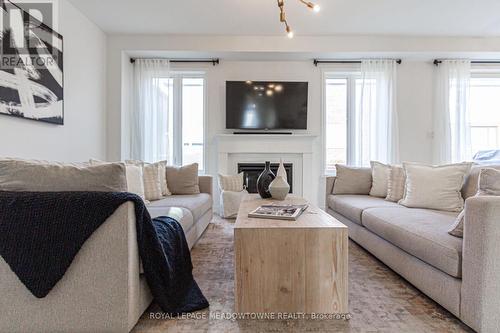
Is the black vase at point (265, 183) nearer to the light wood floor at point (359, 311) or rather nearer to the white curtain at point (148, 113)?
the light wood floor at point (359, 311)

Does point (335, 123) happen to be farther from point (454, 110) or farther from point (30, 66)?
point (30, 66)

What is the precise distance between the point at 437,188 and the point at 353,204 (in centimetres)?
72

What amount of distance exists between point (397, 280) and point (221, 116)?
3.62 meters

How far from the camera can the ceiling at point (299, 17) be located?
3.62m

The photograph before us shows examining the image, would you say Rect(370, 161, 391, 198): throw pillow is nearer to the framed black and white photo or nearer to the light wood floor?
the light wood floor

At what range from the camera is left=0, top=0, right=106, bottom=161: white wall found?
2938 mm

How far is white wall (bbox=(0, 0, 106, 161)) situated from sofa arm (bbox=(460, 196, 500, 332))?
3.44 meters

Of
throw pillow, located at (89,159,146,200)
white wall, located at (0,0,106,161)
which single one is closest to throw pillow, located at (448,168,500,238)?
throw pillow, located at (89,159,146,200)

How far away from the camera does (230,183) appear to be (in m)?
4.63

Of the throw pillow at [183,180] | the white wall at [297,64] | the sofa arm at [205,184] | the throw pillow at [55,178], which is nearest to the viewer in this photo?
the throw pillow at [55,178]

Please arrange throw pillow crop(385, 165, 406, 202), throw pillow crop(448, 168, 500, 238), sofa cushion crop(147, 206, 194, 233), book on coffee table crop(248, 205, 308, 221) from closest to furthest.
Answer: throw pillow crop(448, 168, 500, 238) < book on coffee table crop(248, 205, 308, 221) < sofa cushion crop(147, 206, 194, 233) < throw pillow crop(385, 165, 406, 202)

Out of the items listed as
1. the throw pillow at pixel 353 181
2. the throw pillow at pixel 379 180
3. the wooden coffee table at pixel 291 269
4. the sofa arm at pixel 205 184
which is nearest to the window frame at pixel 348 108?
the throw pillow at pixel 353 181

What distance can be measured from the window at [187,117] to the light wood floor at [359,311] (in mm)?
2815

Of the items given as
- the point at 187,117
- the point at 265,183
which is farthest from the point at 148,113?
the point at 265,183
